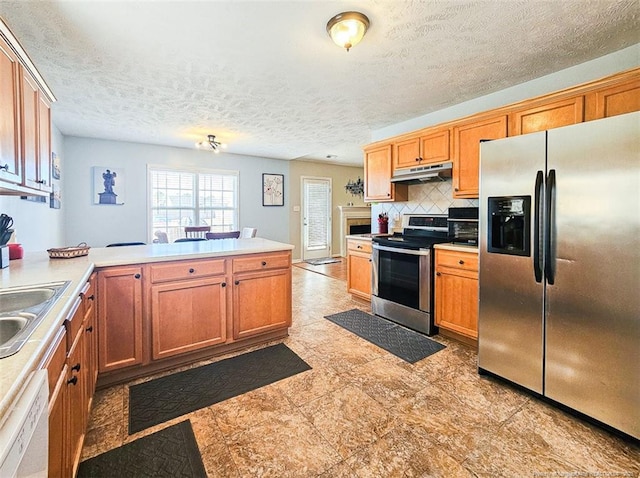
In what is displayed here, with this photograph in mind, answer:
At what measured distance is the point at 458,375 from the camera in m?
2.25

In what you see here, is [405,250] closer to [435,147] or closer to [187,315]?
[435,147]

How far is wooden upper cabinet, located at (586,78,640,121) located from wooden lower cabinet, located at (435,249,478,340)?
131cm

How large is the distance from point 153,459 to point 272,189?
222 inches

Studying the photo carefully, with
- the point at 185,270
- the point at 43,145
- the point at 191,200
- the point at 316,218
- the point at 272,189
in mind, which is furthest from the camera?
the point at 316,218

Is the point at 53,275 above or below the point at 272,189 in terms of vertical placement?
below

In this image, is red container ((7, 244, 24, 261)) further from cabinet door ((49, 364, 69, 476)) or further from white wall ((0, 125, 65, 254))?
cabinet door ((49, 364, 69, 476))

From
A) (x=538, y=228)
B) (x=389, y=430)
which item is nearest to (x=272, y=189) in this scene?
(x=538, y=228)

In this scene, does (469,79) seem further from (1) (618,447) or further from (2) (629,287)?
(1) (618,447)

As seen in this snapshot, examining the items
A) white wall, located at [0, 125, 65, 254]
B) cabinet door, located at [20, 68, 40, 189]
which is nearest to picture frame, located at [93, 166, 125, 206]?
white wall, located at [0, 125, 65, 254]

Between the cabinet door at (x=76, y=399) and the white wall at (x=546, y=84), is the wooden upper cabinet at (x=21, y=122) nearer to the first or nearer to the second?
the cabinet door at (x=76, y=399)

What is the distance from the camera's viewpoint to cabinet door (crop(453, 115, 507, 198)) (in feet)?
8.94

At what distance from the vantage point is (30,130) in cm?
175

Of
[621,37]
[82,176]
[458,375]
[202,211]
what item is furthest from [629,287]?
[82,176]

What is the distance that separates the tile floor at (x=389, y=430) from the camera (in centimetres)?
144
